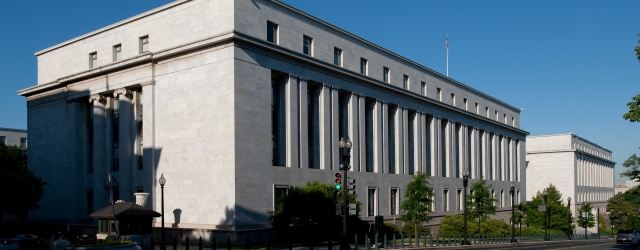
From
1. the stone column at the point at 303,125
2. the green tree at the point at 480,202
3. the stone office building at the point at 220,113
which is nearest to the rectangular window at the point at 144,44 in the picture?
the stone office building at the point at 220,113

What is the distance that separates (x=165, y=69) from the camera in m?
48.6

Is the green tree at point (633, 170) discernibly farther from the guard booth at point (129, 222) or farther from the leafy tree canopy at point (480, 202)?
the guard booth at point (129, 222)

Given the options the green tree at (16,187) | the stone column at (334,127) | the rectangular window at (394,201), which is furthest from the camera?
the rectangular window at (394,201)

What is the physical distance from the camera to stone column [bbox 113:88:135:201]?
168 ft

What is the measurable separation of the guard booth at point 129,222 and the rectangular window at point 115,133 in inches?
586

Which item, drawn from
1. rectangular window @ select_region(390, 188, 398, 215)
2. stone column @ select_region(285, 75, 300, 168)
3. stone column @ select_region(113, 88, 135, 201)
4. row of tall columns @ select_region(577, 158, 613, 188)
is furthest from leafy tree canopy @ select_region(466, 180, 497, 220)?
row of tall columns @ select_region(577, 158, 613, 188)

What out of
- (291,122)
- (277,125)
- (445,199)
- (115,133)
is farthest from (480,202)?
(115,133)

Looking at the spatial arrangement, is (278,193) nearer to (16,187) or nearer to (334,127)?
(334,127)

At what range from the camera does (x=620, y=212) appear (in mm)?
A: 138500

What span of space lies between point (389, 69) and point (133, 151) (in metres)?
26.8

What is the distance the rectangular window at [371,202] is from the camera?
5844 centimetres

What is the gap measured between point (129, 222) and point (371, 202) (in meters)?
26.8

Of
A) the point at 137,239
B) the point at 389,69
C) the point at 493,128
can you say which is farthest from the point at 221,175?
the point at 493,128

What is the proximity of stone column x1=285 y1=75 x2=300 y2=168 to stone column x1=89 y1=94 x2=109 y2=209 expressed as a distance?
56.1 ft
